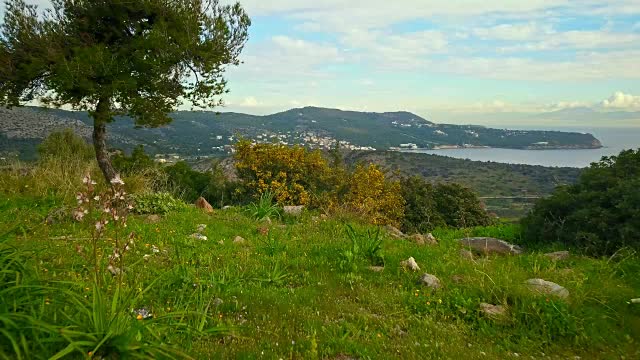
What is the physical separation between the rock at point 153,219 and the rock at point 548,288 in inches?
308

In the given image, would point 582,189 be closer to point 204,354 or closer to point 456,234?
point 456,234

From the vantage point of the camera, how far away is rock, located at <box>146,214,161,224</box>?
10240 millimetres

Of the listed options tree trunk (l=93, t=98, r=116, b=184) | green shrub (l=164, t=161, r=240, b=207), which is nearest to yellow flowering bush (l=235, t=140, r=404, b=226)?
green shrub (l=164, t=161, r=240, b=207)

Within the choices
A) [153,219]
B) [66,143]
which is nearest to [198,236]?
[153,219]

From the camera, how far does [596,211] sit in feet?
35.1

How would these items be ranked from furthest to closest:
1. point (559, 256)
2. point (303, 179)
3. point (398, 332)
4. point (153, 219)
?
point (303, 179) → point (153, 219) → point (559, 256) → point (398, 332)

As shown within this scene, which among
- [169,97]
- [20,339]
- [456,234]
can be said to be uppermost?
[169,97]

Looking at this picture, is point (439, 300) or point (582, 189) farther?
point (582, 189)

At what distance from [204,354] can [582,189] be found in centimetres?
1142

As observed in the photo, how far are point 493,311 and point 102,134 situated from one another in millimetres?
16395

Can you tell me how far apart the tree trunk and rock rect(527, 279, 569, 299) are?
14565mm

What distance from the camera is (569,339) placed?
5.18m

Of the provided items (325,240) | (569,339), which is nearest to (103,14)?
(325,240)

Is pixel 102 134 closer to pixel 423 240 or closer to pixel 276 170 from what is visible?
pixel 276 170
